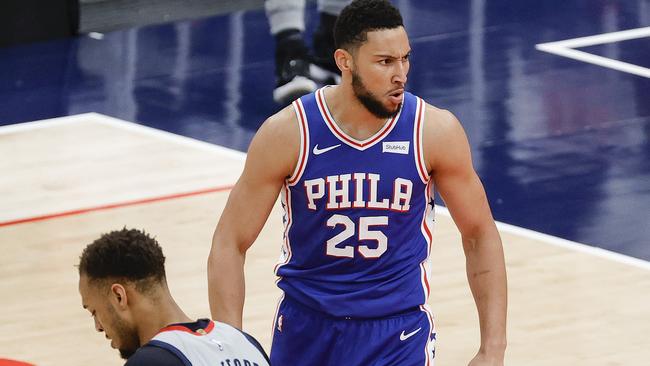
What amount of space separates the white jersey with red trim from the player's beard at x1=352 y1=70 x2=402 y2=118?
109cm

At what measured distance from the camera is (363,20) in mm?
4898

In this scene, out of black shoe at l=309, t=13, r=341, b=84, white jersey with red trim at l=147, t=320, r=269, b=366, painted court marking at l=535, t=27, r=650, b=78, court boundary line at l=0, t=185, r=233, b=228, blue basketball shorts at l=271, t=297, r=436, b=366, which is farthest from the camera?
painted court marking at l=535, t=27, r=650, b=78

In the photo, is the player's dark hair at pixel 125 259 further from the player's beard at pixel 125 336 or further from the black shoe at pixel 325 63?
the black shoe at pixel 325 63

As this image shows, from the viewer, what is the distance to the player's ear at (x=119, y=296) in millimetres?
4031

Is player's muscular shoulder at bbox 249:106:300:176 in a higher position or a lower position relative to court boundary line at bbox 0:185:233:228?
higher

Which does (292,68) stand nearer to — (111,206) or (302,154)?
(111,206)

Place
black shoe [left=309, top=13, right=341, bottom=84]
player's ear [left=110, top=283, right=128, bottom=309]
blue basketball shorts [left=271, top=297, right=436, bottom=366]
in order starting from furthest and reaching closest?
black shoe [left=309, top=13, right=341, bottom=84] < blue basketball shorts [left=271, top=297, right=436, bottom=366] < player's ear [left=110, top=283, right=128, bottom=309]

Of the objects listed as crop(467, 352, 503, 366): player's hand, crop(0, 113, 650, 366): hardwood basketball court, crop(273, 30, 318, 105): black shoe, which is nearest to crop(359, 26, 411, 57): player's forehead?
crop(467, 352, 503, 366): player's hand

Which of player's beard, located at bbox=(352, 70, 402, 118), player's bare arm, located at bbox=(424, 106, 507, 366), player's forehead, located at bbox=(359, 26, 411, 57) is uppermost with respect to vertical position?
player's forehead, located at bbox=(359, 26, 411, 57)

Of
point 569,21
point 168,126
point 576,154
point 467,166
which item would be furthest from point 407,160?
point 569,21

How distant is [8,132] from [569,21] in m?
4.74

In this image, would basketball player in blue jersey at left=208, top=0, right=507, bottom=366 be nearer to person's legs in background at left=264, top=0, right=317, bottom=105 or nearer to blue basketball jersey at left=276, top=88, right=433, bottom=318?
blue basketball jersey at left=276, top=88, right=433, bottom=318

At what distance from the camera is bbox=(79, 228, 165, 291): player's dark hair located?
→ 160 inches

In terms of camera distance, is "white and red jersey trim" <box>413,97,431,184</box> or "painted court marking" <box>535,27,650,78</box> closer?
"white and red jersey trim" <box>413,97,431,184</box>
